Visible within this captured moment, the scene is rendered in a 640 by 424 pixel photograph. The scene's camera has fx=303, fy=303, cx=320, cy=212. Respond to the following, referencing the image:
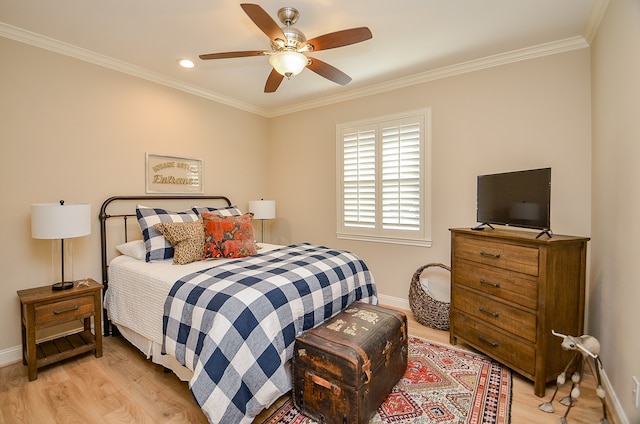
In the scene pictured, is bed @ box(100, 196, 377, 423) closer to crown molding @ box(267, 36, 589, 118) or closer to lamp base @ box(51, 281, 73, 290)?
lamp base @ box(51, 281, 73, 290)

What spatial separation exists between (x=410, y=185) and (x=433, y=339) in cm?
157

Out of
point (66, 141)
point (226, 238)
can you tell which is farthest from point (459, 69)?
point (66, 141)

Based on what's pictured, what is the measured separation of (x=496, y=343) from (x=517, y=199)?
108 cm

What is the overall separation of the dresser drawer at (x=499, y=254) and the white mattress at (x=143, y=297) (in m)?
2.00

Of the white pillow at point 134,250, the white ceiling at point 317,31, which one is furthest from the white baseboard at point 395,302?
the white pillow at point 134,250

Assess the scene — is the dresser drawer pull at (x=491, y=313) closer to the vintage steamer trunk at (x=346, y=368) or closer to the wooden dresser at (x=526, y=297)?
the wooden dresser at (x=526, y=297)

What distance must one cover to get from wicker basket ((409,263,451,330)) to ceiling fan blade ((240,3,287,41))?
246 cm

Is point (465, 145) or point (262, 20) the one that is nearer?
point (262, 20)

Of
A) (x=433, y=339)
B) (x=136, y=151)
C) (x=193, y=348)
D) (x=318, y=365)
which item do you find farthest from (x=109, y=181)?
(x=433, y=339)

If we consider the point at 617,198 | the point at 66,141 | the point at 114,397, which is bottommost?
the point at 114,397

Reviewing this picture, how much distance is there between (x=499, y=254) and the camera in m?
2.20

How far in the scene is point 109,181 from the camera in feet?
9.59

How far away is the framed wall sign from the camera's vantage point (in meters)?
3.24

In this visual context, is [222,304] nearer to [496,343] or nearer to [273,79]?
[273,79]
